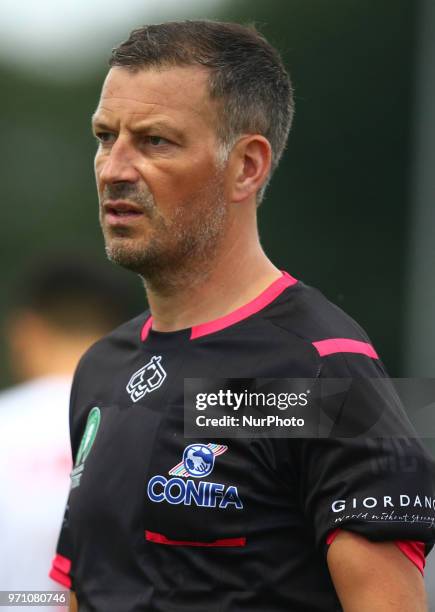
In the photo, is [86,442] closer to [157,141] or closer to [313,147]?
[157,141]

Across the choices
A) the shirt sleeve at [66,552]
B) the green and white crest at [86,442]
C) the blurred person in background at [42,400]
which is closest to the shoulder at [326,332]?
the green and white crest at [86,442]

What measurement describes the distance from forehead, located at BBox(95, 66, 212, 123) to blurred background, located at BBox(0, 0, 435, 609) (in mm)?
4385

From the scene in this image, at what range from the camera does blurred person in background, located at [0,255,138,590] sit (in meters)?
3.91

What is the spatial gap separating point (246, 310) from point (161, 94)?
0.59 metres

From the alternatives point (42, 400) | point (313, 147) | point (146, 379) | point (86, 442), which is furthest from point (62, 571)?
point (313, 147)

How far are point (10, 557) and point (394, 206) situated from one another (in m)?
9.38

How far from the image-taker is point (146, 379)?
3.18 m

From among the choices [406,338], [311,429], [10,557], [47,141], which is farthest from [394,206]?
[311,429]

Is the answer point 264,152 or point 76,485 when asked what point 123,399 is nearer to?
point 76,485

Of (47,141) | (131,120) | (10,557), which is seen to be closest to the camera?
(131,120)

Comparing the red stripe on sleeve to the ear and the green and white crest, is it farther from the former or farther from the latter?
the ear

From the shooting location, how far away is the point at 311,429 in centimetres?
279

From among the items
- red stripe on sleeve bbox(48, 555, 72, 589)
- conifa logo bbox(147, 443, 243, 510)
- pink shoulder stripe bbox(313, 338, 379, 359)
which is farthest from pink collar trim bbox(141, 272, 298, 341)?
red stripe on sleeve bbox(48, 555, 72, 589)

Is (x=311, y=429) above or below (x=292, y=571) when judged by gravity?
above
